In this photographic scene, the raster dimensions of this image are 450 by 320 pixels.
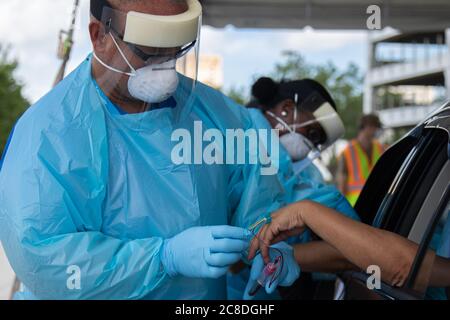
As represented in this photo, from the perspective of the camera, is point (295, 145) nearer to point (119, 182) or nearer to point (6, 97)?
point (119, 182)

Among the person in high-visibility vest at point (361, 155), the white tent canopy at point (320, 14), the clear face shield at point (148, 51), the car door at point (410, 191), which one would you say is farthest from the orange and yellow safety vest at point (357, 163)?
the clear face shield at point (148, 51)

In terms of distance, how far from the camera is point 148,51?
1.85 meters

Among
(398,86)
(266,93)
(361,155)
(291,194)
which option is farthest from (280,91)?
(398,86)

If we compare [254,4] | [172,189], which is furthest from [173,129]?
[254,4]

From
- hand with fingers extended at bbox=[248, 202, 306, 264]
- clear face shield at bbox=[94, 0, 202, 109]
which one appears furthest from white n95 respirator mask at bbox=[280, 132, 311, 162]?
clear face shield at bbox=[94, 0, 202, 109]

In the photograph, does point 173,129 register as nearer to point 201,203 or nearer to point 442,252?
point 201,203

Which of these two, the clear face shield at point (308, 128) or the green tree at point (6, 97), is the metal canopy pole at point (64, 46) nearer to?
the clear face shield at point (308, 128)

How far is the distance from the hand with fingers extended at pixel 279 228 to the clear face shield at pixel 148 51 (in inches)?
19.9

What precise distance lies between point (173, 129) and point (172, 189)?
0.19 meters

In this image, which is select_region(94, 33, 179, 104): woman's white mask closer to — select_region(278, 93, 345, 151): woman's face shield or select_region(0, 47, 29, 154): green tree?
select_region(278, 93, 345, 151): woman's face shield

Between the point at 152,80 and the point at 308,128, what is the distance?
53.6 inches

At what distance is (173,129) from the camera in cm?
202

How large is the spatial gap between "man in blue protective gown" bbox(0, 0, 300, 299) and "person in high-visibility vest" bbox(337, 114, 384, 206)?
4412 mm

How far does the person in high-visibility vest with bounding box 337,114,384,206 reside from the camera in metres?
6.37
